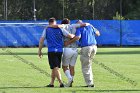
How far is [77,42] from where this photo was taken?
51.3 ft

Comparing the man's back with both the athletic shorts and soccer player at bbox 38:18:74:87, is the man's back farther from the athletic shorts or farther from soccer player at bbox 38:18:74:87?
the athletic shorts

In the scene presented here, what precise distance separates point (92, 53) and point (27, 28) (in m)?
34.6

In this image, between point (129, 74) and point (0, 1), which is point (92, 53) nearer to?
point (129, 74)

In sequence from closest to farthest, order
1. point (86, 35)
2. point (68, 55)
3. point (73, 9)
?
point (86, 35) → point (68, 55) → point (73, 9)

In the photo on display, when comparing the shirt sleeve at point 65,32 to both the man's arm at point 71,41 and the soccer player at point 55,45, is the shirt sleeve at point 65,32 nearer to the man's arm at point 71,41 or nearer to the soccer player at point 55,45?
the soccer player at point 55,45

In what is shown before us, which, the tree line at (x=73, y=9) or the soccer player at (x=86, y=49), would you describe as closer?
the soccer player at (x=86, y=49)

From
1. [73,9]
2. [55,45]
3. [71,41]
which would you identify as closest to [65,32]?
[71,41]

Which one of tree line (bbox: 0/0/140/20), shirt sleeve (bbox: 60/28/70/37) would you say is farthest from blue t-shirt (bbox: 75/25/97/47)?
tree line (bbox: 0/0/140/20)

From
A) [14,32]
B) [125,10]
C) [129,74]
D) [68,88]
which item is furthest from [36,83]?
[125,10]

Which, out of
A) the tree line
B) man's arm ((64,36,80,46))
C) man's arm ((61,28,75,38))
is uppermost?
man's arm ((61,28,75,38))

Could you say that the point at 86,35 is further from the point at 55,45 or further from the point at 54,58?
the point at 54,58

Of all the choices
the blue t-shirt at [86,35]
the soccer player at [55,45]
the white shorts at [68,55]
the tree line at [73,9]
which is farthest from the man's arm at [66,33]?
the tree line at [73,9]

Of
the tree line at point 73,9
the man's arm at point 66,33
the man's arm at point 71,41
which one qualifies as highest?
the man's arm at point 66,33

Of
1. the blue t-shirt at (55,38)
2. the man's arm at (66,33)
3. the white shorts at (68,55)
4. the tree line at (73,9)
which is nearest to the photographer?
the man's arm at (66,33)
